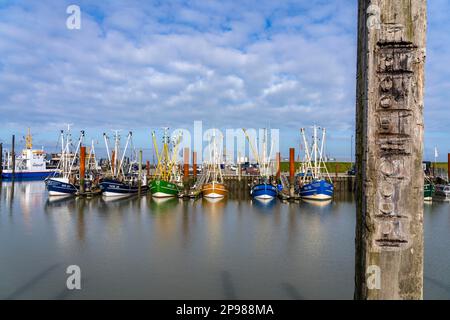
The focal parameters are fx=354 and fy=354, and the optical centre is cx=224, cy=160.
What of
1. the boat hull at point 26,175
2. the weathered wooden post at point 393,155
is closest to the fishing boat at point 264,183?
the weathered wooden post at point 393,155

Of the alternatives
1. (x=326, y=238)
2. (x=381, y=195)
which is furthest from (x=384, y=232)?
(x=326, y=238)

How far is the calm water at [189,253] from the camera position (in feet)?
47.9

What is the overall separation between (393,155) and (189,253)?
60.4ft

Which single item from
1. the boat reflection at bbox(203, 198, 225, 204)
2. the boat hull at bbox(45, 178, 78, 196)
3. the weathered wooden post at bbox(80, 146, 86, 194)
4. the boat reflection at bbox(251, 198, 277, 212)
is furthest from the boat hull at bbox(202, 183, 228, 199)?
the boat hull at bbox(45, 178, 78, 196)

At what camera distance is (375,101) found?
355 cm

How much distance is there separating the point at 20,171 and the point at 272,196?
225 ft

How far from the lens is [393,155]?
11.7 ft

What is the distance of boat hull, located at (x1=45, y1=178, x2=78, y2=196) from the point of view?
4925cm

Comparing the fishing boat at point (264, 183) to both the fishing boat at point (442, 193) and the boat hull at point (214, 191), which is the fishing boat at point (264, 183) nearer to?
the boat hull at point (214, 191)

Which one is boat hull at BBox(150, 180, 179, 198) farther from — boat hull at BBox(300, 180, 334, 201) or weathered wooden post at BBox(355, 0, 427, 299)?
weathered wooden post at BBox(355, 0, 427, 299)

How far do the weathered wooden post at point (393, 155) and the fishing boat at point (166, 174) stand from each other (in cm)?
4698

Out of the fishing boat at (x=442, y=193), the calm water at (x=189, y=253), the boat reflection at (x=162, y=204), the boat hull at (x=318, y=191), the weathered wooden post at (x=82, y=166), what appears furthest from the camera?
the weathered wooden post at (x=82, y=166)

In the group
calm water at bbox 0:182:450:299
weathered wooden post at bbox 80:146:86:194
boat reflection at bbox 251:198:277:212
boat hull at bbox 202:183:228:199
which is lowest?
boat reflection at bbox 251:198:277:212

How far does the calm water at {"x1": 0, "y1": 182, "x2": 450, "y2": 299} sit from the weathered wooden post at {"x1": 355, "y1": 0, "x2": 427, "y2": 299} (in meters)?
11.0
